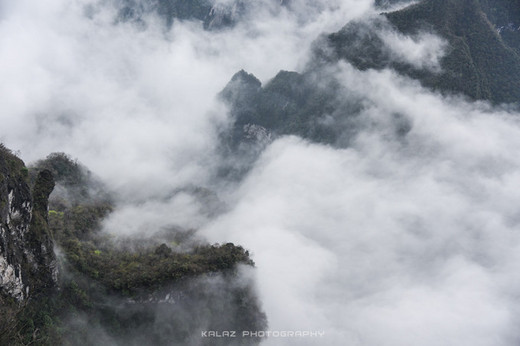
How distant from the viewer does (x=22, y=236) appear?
44969 mm

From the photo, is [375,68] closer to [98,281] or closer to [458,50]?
[458,50]

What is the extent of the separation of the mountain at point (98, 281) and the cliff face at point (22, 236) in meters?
0.11

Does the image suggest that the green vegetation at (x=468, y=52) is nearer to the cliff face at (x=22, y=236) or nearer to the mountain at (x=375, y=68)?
the mountain at (x=375, y=68)

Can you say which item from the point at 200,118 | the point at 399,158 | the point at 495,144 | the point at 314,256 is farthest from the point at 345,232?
the point at 200,118

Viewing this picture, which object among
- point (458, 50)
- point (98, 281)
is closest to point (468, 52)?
point (458, 50)

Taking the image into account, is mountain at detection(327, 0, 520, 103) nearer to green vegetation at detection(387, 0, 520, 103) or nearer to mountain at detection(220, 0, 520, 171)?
green vegetation at detection(387, 0, 520, 103)

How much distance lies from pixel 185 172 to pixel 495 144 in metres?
111

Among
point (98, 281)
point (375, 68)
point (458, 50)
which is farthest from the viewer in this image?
point (375, 68)

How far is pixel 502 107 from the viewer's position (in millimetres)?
138375

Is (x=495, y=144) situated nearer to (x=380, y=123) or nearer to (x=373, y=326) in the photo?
(x=380, y=123)

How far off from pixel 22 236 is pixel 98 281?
19.1m

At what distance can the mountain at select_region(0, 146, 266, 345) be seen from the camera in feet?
140

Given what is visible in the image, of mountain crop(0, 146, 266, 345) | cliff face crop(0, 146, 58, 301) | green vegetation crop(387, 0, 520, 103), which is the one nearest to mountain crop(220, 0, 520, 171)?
green vegetation crop(387, 0, 520, 103)

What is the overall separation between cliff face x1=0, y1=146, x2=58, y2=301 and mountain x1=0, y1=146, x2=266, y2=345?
0.37 ft
